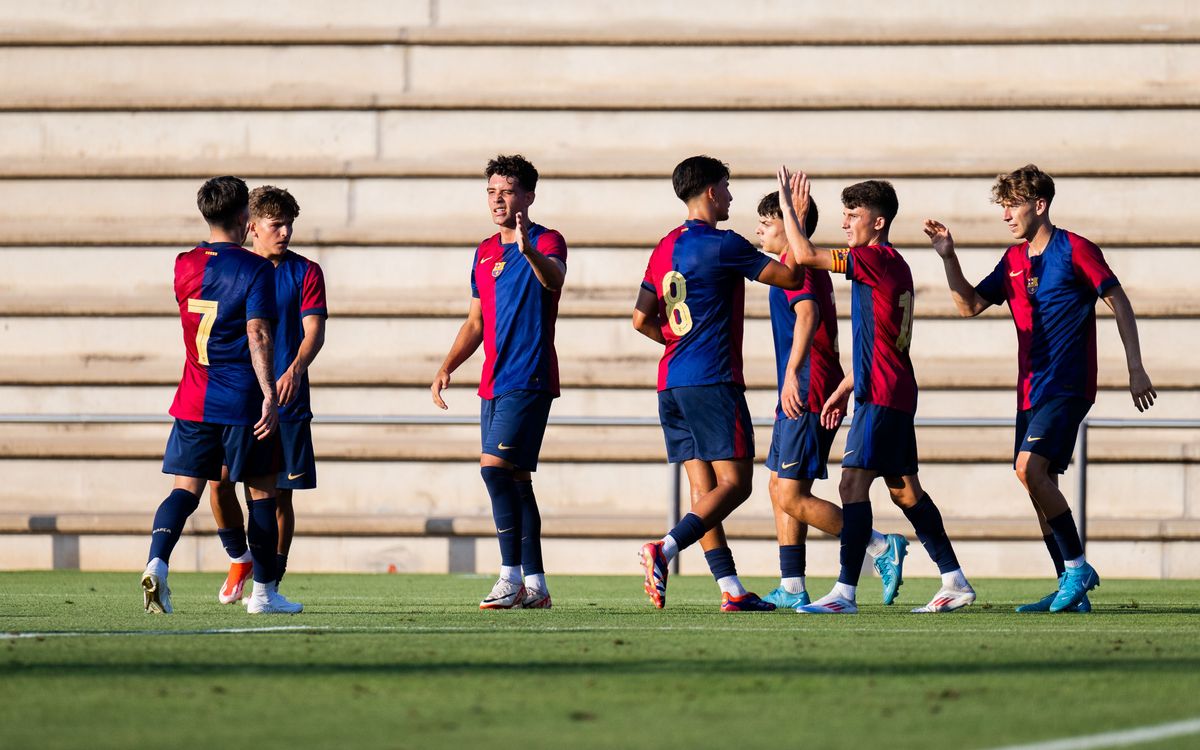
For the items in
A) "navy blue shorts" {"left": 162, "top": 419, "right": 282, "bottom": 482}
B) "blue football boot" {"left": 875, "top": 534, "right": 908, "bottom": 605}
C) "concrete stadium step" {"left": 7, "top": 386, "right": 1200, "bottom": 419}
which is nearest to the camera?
"navy blue shorts" {"left": 162, "top": 419, "right": 282, "bottom": 482}

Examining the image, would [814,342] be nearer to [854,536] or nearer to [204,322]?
[854,536]

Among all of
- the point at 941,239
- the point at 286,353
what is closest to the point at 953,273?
the point at 941,239

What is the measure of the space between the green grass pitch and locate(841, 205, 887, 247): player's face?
63.2 inches

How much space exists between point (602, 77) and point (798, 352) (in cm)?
633

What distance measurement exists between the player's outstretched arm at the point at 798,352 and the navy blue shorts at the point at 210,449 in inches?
88.5

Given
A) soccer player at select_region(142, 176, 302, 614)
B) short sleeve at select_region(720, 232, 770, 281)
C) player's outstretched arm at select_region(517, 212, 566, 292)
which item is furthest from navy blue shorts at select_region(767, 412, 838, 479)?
soccer player at select_region(142, 176, 302, 614)

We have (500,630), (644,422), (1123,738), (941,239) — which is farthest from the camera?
(644,422)

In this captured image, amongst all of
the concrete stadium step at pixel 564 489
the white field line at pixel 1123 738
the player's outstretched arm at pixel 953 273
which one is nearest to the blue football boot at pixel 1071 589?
the player's outstretched arm at pixel 953 273

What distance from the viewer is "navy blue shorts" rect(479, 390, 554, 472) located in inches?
325

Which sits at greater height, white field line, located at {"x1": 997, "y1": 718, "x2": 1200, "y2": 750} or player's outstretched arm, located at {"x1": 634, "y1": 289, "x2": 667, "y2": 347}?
player's outstretched arm, located at {"x1": 634, "y1": 289, "x2": 667, "y2": 347}

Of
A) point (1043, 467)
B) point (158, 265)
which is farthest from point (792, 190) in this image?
point (158, 265)

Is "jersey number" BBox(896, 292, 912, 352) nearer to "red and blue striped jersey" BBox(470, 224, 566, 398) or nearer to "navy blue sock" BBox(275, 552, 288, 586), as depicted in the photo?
"red and blue striped jersey" BBox(470, 224, 566, 398)

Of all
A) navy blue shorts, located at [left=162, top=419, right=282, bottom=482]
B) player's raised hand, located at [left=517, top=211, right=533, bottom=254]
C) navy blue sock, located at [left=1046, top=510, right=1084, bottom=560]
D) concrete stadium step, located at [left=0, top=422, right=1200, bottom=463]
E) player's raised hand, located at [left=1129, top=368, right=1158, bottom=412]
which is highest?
player's raised hand, located at [left=517, top=211, right=533, bottom=254]

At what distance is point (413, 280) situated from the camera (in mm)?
13695
